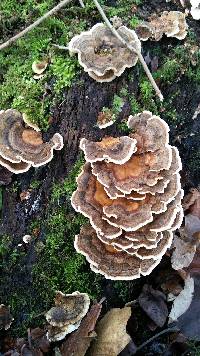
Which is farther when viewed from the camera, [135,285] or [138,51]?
[135,285]

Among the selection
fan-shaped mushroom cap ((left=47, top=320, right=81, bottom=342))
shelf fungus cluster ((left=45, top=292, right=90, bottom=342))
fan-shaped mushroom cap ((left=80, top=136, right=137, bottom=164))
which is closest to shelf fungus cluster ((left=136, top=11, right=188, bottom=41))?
fan-shaped mushroom cap ((left=80, top=136, right=137, bottom=164))

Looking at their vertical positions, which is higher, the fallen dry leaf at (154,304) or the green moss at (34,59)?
the green moss at (34,59)

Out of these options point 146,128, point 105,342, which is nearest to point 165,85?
point 146,128

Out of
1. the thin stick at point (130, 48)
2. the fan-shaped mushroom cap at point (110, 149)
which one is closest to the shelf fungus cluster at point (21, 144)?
the fan-shaped mushroom cap at point (110, 149)

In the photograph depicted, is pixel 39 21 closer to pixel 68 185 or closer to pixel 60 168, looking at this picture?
pixel 60 168

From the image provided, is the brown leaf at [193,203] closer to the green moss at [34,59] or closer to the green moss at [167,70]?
the green moss at [167,70]

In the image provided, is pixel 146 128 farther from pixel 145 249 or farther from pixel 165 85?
pixel 145 249
